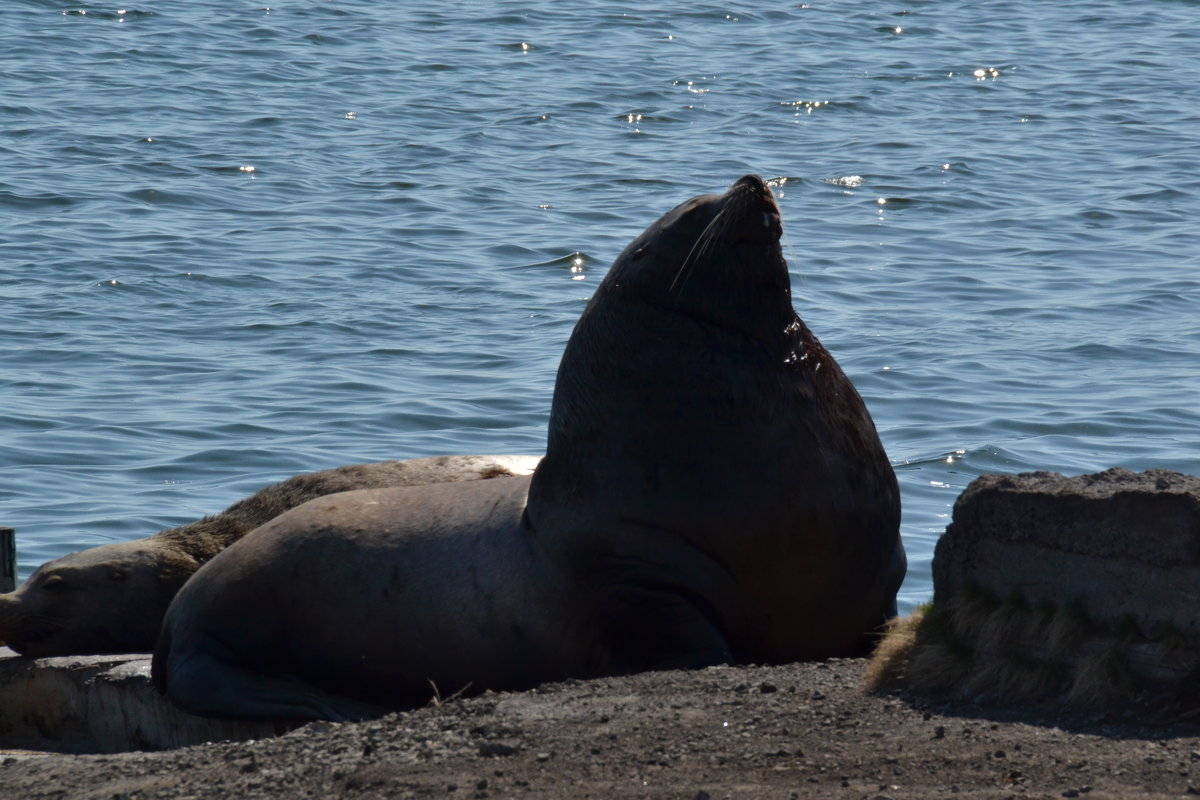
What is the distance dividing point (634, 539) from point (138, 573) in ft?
10.9

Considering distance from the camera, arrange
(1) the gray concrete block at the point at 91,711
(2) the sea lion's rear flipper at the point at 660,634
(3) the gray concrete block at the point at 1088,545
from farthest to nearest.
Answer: (1) the gray concrete block at the point at 91,711
(2) the sea lion's rear flipper at the point at 660,634
(3) the gray concrete block at the point at 1088,545

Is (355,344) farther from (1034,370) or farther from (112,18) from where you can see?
(112,18)

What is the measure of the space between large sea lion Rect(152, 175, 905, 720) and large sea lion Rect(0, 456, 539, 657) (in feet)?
4.63

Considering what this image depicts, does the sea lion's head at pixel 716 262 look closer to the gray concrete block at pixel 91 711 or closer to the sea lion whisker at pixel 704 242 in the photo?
the sea lion whisker at pixel 704 242

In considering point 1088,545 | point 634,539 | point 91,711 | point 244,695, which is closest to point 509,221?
point 91,711

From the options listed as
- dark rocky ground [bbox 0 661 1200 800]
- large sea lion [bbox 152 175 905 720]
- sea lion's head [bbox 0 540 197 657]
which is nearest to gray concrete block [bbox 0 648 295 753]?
large sea lion [bbox 152 175 905 720]

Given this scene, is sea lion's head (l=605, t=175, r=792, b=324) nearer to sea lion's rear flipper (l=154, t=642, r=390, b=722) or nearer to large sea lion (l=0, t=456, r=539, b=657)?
sea lion's rear flipper (l=154, t=642, r=390, b=722)

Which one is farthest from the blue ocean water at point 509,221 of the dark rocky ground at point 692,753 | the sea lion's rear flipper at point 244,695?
the dark rocky ground at point 692,753

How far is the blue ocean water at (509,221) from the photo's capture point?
12.3 meters

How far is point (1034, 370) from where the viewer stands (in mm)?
13953

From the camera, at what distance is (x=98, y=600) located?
8477 mm

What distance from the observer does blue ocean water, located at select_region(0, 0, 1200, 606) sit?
12258 mm

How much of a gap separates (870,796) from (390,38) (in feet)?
88.0

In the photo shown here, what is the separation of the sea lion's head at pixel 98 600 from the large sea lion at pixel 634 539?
1.57m
